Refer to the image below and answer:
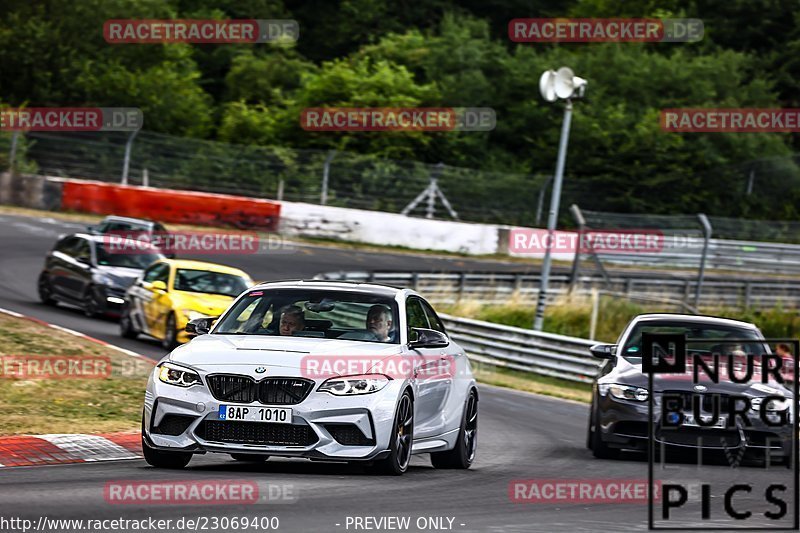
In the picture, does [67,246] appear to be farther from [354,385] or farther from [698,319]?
[354,385]

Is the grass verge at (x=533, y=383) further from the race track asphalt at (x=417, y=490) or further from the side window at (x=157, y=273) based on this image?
the race track asphalt at (x=417, y=490)

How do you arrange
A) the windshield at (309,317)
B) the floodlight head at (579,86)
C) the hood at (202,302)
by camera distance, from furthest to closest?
the floodlight head at (579,86)
the hood at (202,302)
the windshield at (309,317)

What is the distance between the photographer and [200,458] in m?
11.2

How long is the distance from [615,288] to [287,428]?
23914 millimetres

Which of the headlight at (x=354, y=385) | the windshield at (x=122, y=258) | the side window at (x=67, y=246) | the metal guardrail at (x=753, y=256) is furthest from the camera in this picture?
the metal guardrail at (x=753, y=256)

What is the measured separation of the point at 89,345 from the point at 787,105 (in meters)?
47.7

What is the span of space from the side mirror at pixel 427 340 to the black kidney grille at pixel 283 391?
4.21 ft

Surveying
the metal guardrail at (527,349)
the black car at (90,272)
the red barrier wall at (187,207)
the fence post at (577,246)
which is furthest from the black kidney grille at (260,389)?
the red barrier wall at (187,207)

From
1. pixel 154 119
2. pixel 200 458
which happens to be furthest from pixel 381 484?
pixel 154 119

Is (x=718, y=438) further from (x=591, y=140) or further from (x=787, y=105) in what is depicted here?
(x=787, y=105)

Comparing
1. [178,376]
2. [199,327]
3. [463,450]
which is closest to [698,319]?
[463,450]

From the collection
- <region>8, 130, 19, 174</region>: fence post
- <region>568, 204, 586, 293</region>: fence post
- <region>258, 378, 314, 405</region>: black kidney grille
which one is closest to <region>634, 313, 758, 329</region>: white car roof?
<region>258, 378, 314, 405</region>: black kidney grille

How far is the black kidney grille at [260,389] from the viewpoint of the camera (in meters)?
9.66

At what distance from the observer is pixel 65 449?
11.0 meters
